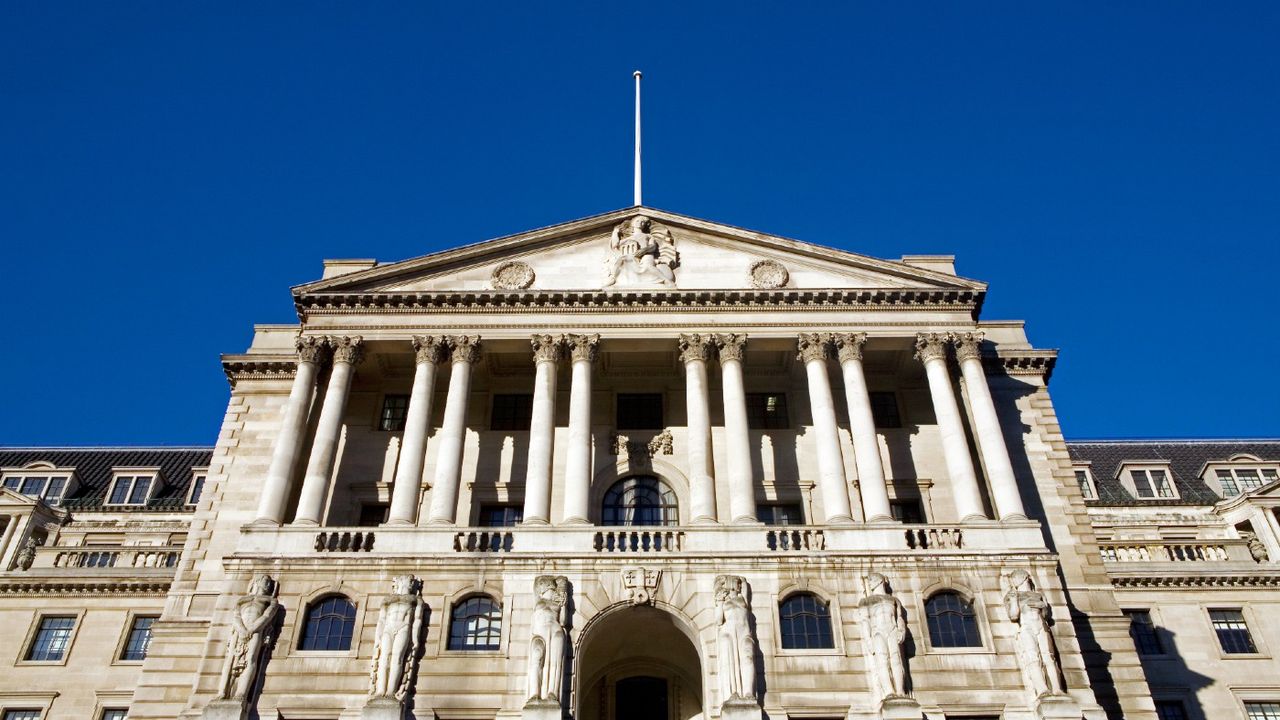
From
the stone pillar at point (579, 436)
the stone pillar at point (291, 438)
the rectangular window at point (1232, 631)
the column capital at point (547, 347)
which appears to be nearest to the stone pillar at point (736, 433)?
the stone pillar at point (579, 436)

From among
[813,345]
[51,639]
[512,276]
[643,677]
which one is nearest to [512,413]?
[512,276]

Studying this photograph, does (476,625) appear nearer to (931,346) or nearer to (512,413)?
(512,413)

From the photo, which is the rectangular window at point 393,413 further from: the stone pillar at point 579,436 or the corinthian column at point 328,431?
the stone pillar at point 579,436

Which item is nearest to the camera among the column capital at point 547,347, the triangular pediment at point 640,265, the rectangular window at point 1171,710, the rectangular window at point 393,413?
the column capital at point 547,347

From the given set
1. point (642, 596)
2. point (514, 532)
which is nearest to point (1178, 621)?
point (642, 596)

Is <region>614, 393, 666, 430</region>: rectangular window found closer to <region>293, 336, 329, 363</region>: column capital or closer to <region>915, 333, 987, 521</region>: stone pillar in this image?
<region>915, 333, 987, 521</region>: stone pillar

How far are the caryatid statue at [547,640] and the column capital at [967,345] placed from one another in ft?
61.6

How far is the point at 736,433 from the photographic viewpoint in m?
37.2

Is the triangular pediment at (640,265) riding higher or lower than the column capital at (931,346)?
higher

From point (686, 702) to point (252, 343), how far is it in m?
24.9

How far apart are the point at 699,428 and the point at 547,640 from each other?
1040 cm

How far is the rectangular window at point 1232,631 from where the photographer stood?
45.8m

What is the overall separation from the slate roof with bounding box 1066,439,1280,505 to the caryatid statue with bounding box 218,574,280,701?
48084mm

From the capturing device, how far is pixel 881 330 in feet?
133
